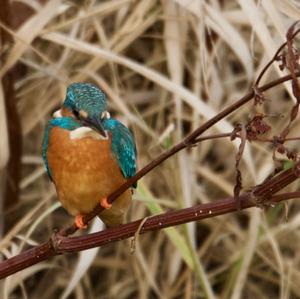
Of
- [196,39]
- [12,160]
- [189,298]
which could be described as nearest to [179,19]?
[196,39]

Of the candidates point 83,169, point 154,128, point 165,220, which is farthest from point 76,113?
point 154,128

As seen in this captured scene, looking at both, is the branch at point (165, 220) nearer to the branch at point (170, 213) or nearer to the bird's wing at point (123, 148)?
the branch at point (170, 213)

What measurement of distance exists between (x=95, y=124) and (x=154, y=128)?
113 centimetres

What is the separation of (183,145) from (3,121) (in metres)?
0.93

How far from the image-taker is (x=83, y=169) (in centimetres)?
149

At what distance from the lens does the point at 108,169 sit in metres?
1.50

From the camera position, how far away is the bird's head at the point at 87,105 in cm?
132

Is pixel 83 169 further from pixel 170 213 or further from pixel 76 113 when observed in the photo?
pixel 170 213

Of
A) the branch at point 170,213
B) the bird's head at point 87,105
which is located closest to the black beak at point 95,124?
the bird's head at point 87,105

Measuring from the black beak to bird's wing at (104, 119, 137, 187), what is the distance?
0.15 meters

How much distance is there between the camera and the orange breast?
1.48 m

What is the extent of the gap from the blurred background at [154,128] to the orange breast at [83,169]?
44 centimetres

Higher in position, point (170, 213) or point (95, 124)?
point (95, 124)

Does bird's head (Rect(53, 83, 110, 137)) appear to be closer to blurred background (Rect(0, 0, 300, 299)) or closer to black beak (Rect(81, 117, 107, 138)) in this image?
black beak (Rect(81, 117, 107, 138))
